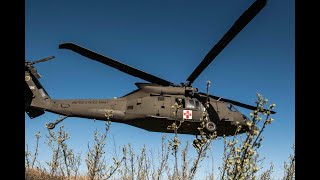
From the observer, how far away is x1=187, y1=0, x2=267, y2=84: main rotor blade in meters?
11.4

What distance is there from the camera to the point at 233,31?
12.5m

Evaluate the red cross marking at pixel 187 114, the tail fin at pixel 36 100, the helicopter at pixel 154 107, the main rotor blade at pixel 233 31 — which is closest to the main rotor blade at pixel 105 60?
the helicopter at pixel 154 107

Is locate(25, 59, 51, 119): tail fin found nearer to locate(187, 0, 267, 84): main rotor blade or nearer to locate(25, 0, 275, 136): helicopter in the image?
locate(25, 0, 275, 136): helicopter

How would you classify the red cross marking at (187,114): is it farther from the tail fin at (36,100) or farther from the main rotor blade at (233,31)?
the tail fin at (36,100)

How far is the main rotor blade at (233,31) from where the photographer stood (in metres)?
11.4

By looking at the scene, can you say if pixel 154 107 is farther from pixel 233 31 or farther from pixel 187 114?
pixel 233 31

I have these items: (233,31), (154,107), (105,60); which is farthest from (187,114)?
(233,31)

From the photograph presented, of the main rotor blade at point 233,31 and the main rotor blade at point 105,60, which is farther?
the main rotor blade at point 105,60

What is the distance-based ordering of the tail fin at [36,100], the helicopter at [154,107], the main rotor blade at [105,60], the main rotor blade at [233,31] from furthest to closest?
the tail fin at [36,100] < the helicopter at [154,107] < the main rotor blade at [105,60] < the main rotor blade at [233,31]

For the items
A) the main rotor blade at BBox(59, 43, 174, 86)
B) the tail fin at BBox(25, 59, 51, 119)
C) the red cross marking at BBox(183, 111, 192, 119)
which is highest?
the main rotor blade at BBox(59, 43, 174, 86)

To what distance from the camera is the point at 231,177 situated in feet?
10.6

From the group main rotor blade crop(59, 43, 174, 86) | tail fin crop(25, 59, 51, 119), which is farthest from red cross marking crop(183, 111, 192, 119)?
tail fin crop(25, 59, 51, 119)

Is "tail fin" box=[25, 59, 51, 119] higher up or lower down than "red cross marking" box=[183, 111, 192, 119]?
higher up
